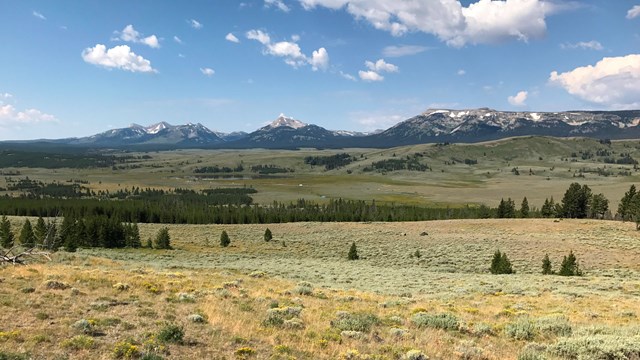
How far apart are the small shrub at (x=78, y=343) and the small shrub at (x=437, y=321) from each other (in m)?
10.9

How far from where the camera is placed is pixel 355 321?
→ 47.9ft

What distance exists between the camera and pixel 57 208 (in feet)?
426

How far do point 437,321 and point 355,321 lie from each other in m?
3.21

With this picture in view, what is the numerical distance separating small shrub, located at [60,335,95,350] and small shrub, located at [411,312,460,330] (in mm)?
10925

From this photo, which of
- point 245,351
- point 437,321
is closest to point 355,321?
point 437,321

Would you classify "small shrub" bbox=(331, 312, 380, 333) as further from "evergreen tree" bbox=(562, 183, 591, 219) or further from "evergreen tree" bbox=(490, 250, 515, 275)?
"evergreen tree" bbox=(562, 183, 591, 219)

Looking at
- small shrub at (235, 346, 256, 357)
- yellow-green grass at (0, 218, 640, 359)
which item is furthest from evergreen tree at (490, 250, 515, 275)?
small shrub at (235, 346, 256, 357)

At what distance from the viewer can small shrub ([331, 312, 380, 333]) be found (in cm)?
1403

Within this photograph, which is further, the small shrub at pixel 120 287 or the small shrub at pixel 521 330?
the small shrub at pixel 120 287

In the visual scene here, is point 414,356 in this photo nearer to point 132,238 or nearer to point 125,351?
point 125,351

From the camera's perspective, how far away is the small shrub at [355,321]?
14031 mm

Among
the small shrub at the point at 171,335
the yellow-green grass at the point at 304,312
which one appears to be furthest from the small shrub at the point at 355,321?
the small shrub at the point at 171,335

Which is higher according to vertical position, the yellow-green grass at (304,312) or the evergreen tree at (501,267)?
the yellow-green grass at (304,312)

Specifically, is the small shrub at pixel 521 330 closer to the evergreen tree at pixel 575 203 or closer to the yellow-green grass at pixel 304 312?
→ the yellow-green grass at pixel 304 312
